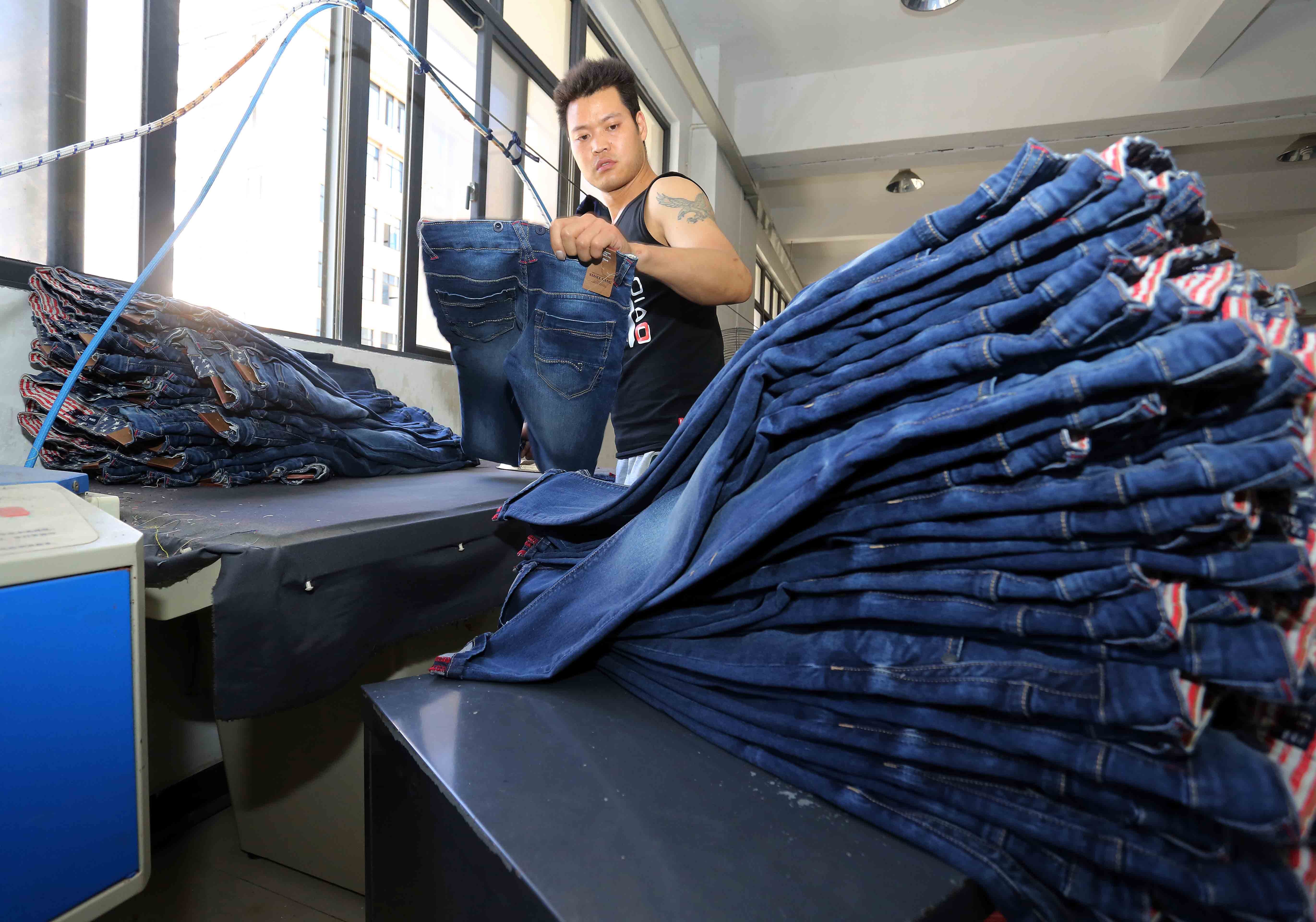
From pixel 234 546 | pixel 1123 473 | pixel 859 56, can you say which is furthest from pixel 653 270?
pixel 859 56

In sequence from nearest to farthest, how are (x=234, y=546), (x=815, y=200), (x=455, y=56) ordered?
(x=234, y=546) < (x=455, y=56) < (x=815, y=200)

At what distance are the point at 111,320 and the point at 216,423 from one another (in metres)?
0.18

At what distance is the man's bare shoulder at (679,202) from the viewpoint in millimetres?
1220

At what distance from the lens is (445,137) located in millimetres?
2238

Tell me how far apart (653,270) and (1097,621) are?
863 millimetres

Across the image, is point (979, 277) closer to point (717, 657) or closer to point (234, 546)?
point (717, 657)

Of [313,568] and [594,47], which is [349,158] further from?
[594,47]

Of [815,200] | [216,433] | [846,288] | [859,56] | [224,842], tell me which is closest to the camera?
[846,288]

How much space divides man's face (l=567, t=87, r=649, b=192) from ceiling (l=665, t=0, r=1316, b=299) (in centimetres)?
265

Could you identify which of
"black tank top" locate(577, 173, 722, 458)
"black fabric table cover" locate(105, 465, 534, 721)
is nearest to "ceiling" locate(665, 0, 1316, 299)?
"black tank top" locate(577, 173, 722, 458)

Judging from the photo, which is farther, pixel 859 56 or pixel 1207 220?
pixel 859 56

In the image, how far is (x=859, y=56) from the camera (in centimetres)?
382

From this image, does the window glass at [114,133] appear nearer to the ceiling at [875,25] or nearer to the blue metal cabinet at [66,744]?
the blue metal cabinet at [66,744]

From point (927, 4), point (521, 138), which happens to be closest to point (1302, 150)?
point (927, 4)
